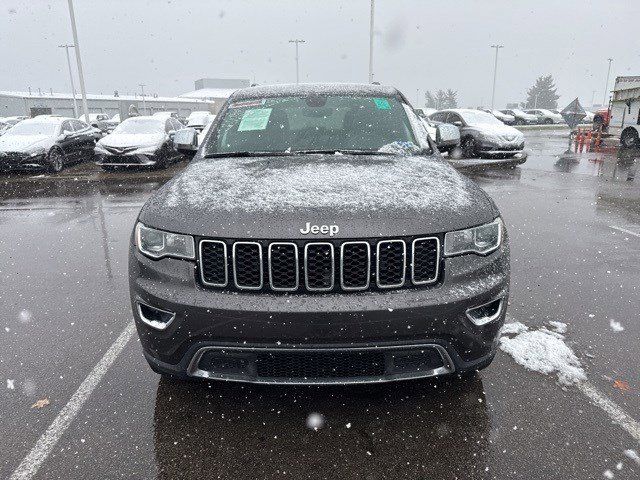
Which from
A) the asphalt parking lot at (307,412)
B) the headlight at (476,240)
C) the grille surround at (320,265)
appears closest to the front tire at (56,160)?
the asphalt parking lot at (307,412)

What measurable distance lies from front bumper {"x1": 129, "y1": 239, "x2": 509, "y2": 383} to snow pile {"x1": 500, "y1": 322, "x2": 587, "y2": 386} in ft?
3.10

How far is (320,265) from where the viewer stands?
221 cm

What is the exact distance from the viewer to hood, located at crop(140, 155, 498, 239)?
223 cm

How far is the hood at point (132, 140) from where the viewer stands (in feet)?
42.6

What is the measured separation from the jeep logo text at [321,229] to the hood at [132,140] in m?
12.1

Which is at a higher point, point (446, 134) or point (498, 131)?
point (446, 134)

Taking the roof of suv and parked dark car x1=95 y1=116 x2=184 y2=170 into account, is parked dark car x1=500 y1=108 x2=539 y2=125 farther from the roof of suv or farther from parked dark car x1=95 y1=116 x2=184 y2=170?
the roof of suv

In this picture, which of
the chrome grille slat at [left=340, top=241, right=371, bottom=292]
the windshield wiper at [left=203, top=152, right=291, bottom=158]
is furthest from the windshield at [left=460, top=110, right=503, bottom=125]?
the chrome grille slat at [left=340, top=241, right=371, bottom=292]

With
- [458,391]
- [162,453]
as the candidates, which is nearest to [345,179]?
[458,391]

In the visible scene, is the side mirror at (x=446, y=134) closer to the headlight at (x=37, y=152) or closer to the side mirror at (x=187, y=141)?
the side mirror at (x=187, y=141)

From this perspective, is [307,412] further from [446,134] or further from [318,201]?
[446,134]

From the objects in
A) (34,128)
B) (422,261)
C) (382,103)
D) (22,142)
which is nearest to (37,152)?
(22,142)

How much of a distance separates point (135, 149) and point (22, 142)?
322 cm

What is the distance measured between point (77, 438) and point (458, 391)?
83.1 inches
